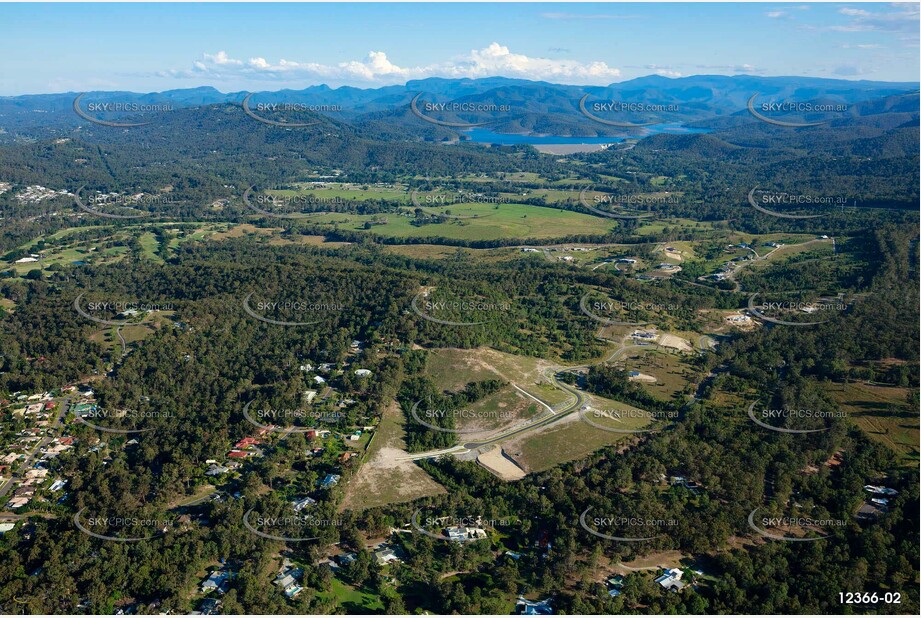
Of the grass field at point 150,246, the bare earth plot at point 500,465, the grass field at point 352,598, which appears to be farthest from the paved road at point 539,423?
the grass field at point 150,246

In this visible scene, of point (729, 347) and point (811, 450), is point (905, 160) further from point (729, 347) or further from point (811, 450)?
point (811, 450)

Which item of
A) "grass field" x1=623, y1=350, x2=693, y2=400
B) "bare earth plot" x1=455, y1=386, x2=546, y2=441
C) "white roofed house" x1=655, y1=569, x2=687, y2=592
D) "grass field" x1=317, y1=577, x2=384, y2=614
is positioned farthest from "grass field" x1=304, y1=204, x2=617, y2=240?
"grass field" x1=317, y1=577, x2=384, y2=614

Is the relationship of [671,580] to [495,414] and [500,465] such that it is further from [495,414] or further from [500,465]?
[495,414]

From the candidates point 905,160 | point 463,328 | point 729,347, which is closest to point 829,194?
point 905,160

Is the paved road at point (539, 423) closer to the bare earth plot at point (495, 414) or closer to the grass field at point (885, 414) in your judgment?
the bare earth plot at point (495, 414)

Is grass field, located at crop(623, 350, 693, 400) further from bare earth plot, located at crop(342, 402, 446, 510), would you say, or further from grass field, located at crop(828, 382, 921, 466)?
bare earth plot, located at crop(342, 402, 446, 510)

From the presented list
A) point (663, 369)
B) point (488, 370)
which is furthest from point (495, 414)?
point (663, 369)

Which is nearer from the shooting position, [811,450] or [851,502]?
[851,502]

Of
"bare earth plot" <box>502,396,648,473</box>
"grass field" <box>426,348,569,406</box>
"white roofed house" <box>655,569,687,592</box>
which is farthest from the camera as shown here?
"grass field" <box>426,348,569,406</box>
